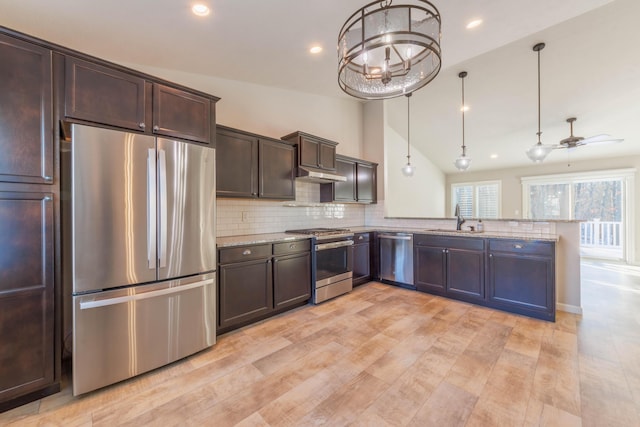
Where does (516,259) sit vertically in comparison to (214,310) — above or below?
above

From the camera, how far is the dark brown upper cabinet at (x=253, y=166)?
2922 mm

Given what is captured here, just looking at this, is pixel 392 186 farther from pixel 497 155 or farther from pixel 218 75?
pixel 218 75

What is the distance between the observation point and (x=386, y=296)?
3771 millimetres

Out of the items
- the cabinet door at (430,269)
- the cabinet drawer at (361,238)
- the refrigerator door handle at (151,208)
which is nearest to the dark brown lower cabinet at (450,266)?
the cabinet door at (430,269)

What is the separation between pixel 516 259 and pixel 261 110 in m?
3.80

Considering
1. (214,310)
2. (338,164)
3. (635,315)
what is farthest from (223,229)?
(635,315)

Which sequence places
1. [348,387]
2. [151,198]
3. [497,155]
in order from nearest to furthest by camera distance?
[348,387], [151,198], [497,155]

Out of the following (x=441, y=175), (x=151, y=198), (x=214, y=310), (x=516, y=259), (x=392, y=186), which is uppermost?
(x=441, y=175)

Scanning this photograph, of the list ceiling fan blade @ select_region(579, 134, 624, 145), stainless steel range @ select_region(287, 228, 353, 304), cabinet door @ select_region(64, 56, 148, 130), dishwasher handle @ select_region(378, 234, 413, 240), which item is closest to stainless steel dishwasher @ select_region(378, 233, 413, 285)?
dishwasher handle @ select_region(378, 234, 413, 240)

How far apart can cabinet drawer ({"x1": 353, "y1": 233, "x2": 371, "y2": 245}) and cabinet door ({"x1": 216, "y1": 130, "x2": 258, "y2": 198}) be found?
172 cm

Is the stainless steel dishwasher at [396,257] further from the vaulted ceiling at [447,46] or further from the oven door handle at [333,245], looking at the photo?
the vaulted ceiling at [447,46]

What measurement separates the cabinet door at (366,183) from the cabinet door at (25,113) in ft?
12.6

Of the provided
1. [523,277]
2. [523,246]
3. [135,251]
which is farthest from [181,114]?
[523,277]

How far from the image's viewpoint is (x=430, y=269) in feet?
12.5
